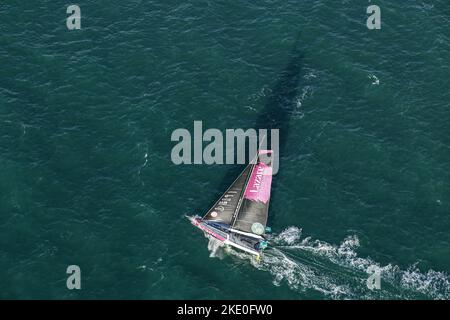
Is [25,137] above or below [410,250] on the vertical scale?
above

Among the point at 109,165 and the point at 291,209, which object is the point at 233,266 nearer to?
the point at 291,209

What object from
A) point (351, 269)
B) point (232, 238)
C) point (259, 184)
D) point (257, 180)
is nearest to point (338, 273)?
point (351, 269)

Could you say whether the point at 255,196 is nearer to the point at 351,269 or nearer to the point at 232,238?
the point at 232,238

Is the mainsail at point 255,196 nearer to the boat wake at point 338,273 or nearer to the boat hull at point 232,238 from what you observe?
the boat hull at point 232,238

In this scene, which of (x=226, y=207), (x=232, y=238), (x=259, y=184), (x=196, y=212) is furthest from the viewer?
(x=196, y=212)

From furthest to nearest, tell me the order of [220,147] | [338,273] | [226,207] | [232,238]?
[220,147] → [226,207] → [232,238] → [338,273]

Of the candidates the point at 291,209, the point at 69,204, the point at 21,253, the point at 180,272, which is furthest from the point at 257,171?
the point at 21,253
